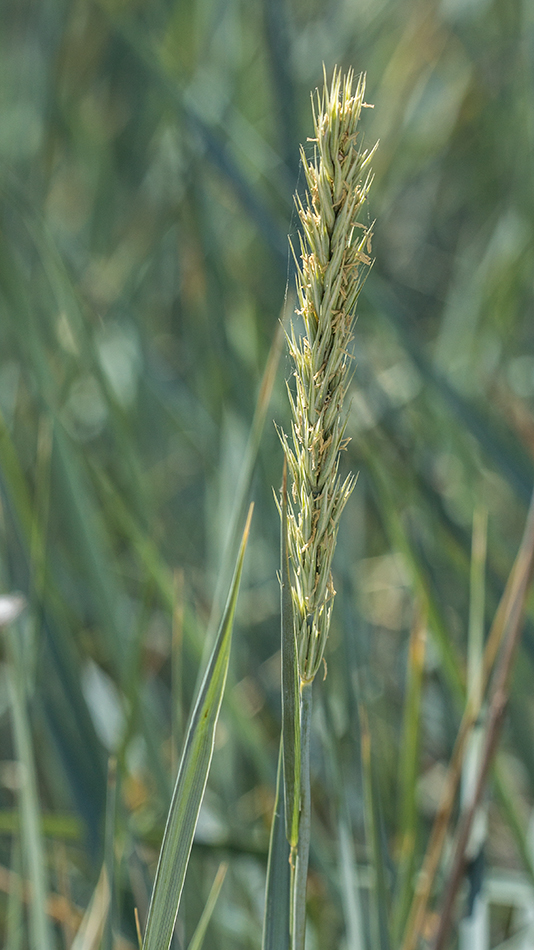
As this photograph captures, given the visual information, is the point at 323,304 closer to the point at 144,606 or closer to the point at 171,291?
the point at 144,606

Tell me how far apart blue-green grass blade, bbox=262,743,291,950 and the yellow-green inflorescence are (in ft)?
0.27

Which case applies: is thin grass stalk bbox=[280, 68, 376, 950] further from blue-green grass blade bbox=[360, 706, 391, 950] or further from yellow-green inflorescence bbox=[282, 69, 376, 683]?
blue-green grass blade bbox=[360, 706, 391, 950]

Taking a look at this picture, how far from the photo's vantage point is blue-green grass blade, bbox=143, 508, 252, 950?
0.30 metres

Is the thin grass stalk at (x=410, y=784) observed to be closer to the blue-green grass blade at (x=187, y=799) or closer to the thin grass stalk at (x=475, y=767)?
the thin grass stalk at (x=475, y=767)

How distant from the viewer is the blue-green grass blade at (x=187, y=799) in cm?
30

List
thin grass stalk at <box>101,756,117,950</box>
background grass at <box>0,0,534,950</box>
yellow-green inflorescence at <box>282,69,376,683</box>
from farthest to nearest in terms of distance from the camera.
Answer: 1. background grass at <box>0,0,534,950</box>
2. thin grass stalk at <box>101,756,117,950</box>
3. yellow-green inflorescence at <box>282,69,376,683</box>

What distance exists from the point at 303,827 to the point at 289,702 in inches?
1.8

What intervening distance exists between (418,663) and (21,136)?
1.28 meters

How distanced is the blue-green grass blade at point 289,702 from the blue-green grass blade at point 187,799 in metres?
0.02

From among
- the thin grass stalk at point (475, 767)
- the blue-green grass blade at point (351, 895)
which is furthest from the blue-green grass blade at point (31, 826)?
the thin grass stalk at point (475, 767)

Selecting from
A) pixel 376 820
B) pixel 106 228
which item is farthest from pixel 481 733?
pixel 106 228

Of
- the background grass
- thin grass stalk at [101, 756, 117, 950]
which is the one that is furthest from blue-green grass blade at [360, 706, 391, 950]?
thin grass stalk at [101, 756, 117, 950]

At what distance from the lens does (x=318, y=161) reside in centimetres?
26

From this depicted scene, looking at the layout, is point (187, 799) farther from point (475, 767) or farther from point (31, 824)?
point (475, 767)
